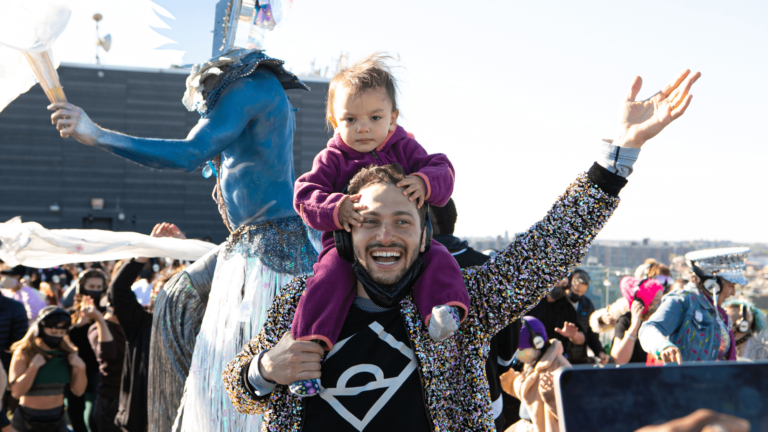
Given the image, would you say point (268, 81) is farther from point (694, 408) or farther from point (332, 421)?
point (694, 408)

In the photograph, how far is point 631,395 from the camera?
0.90 m

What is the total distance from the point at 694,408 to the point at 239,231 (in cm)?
186

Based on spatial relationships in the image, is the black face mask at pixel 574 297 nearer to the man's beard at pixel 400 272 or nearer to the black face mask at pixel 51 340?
the black face mask at pixel 51 340

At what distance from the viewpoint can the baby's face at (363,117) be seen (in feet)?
5.83

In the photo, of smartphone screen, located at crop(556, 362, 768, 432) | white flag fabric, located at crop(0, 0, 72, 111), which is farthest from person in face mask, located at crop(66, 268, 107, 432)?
smartphone screen, located at crop(556, 362, 768, 432)

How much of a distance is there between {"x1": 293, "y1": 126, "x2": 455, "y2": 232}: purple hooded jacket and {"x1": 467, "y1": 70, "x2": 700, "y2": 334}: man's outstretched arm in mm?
249

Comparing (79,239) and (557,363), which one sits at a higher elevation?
(79,239)

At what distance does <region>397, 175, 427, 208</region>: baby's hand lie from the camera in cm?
163

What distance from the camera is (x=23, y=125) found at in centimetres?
2692

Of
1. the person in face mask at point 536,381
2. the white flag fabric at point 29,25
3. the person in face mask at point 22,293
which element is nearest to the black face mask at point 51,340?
the person in face mask at point 22,293

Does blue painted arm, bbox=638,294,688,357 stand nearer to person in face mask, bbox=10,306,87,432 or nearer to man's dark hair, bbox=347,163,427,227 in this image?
man's dark hair, bbox=347,163,427,227

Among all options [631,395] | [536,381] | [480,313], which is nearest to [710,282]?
[536,381]

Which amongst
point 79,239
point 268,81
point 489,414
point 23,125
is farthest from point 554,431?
point 23,125

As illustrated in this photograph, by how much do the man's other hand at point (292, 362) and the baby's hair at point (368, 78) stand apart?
70 centimetres
